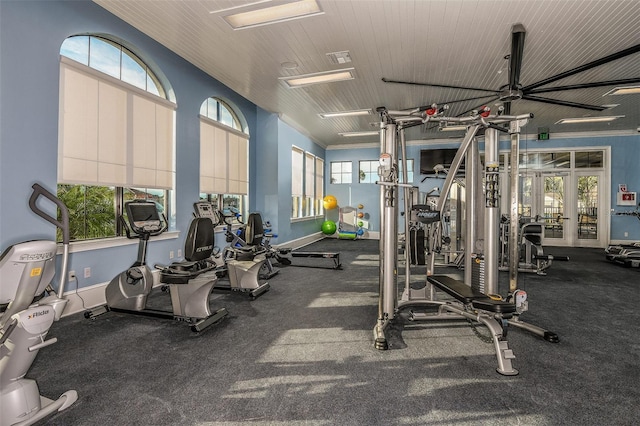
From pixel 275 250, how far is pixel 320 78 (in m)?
2.88

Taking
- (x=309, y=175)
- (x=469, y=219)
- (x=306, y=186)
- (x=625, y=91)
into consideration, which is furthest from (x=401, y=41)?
(x=309, y=175)

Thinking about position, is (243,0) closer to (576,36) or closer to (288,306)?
(288,306)

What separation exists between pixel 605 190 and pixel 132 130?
36.1 ft

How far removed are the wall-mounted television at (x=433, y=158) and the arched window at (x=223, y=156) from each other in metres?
5.67

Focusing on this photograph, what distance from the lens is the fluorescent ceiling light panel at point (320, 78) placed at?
485 cm

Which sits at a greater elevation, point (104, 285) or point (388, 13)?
point (388, 13)

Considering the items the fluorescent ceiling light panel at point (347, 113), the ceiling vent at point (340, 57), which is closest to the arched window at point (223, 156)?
the fluorescent ceiling light panel at point (347, 113)

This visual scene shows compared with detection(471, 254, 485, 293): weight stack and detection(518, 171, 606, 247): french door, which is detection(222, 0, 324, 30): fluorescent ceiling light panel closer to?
detection(471, 254, 485, 293): weight stack

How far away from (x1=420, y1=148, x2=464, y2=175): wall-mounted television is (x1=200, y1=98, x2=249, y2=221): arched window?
223 inches

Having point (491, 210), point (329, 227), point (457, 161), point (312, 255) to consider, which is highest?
point (457, 161)

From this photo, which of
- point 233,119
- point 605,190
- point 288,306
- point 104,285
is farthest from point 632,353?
point 605,190

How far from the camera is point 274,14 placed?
3.41 m

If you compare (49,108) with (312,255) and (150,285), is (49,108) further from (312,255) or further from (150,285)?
(312,255)

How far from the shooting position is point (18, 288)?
1485mm
